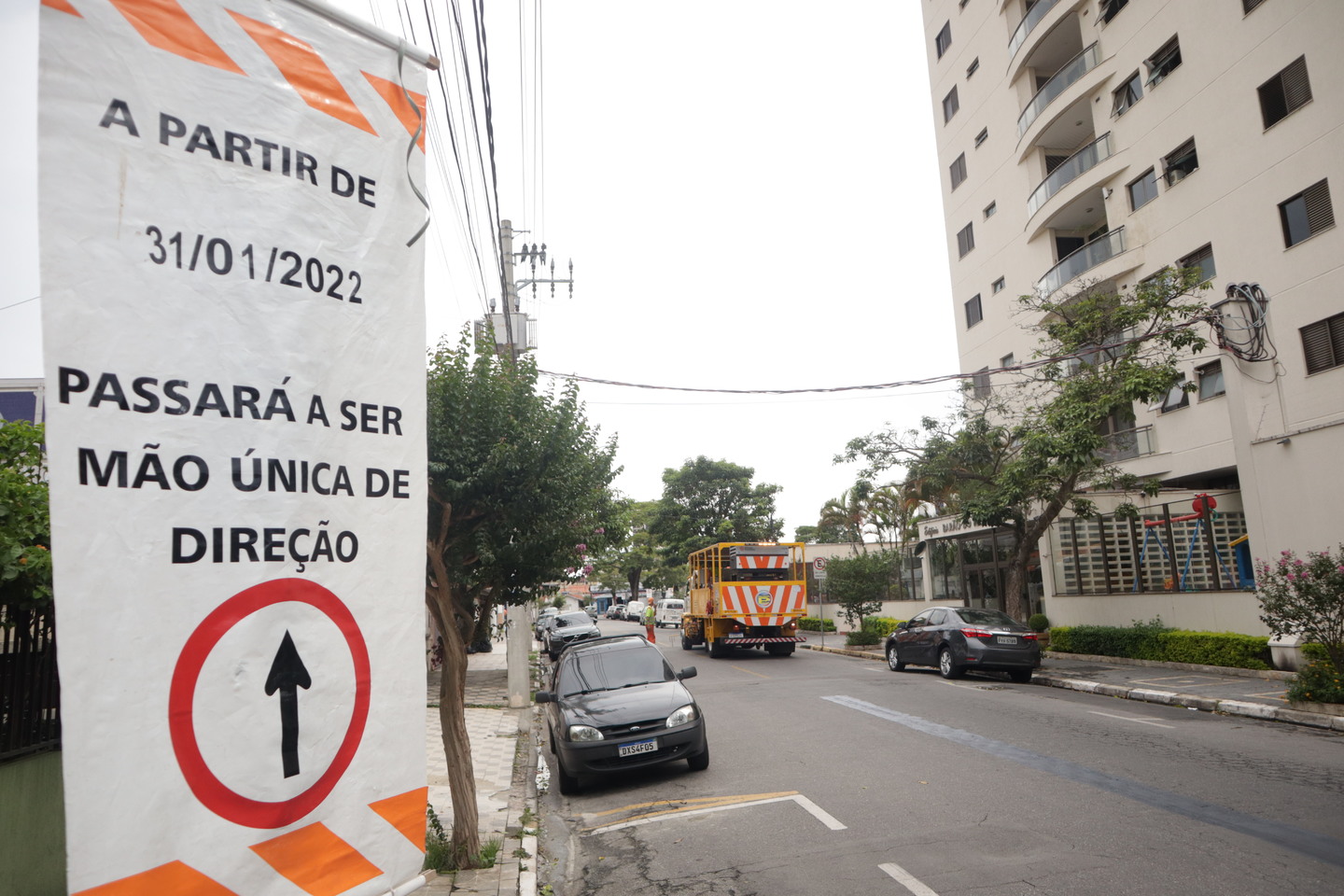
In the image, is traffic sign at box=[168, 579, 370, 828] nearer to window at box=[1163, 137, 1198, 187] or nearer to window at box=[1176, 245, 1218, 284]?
window at box=[1176, 245, 1218, 284]

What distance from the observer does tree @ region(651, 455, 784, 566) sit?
5109cm

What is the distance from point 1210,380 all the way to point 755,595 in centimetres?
1320

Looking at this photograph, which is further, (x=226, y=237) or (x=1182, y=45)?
(x=1182, y=45)

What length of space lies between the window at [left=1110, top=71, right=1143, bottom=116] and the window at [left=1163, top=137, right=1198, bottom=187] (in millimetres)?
2504

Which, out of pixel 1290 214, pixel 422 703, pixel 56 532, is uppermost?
pixel 1290 214

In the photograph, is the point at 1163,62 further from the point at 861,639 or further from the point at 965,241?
the point at 861,639

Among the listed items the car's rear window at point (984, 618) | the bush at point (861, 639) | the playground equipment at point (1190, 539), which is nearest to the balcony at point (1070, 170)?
the playground equipment at point (1190, 539)

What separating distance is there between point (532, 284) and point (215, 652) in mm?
20030

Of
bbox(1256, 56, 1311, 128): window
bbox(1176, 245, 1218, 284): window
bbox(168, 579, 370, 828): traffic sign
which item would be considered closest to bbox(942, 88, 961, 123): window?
bbox(1176, 245, 1218, 284): window

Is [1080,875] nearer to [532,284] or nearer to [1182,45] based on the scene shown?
[532,284]

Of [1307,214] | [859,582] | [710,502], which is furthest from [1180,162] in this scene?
[710,502]

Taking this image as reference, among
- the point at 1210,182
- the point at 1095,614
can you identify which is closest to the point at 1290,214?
the point at 1210,182

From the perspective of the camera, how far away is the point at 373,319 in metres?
2.34

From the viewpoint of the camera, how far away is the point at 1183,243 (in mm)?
22047
